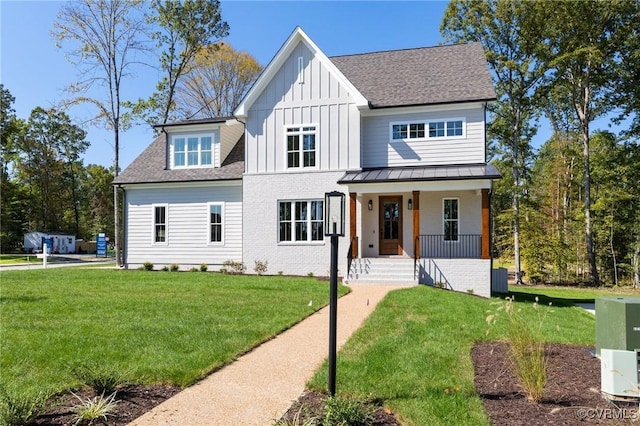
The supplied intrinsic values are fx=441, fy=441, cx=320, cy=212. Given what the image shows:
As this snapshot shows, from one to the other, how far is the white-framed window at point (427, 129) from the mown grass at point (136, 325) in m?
7.08

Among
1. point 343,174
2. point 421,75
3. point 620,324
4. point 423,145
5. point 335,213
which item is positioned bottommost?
point 620,324

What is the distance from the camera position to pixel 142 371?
17.0ft

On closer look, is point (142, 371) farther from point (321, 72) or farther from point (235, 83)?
point (235, 83)

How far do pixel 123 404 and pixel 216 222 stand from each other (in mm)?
15009

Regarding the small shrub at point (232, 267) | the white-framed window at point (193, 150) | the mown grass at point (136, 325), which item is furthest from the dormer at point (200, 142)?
the mown grass at point (136, 325)

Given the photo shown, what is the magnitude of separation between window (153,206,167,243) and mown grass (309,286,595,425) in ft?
41.6

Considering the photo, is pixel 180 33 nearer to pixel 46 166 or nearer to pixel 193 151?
pixel 193 151

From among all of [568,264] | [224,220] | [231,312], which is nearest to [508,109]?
[568,264]

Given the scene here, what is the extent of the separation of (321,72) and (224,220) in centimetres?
733

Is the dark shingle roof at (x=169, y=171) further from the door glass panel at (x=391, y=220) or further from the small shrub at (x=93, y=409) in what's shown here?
the small shrub at (x=93, y=409)

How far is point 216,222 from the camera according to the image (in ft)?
62.4

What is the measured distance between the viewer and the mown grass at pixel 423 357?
429cm

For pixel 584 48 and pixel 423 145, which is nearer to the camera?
pixel 423 145

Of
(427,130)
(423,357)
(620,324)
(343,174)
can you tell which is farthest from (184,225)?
(620,324)
